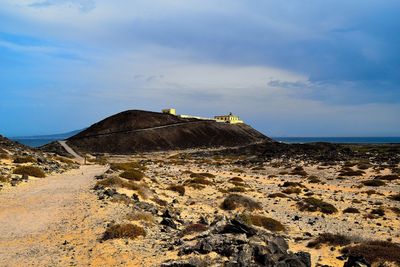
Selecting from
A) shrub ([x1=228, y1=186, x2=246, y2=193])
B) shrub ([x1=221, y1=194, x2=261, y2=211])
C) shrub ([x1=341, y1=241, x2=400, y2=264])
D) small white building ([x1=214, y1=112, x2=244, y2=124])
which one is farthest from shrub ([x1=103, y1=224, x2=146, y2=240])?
small white building ([x1=214, y1=112, x2=244, y2=124])

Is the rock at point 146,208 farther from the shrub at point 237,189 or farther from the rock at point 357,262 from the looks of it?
the shrub at point 237,189

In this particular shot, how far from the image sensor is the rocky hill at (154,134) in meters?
103

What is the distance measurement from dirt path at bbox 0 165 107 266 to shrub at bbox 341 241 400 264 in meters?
9.57

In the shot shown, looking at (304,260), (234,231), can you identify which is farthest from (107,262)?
(304,260)

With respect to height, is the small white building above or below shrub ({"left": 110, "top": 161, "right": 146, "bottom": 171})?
above

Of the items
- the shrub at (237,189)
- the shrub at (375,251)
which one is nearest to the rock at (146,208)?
the shrub at (375,251)

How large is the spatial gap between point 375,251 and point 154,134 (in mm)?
103277

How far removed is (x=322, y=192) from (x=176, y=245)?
25.4 meters

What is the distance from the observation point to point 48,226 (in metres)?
15.5

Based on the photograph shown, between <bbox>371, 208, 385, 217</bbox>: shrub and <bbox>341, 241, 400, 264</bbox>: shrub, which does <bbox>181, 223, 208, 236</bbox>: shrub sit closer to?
<bbox>341, 241, 400, 264</bbox>: shrub

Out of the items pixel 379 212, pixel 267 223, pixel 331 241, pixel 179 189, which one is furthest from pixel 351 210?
pixel 179 189

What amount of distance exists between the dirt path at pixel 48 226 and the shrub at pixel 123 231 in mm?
566

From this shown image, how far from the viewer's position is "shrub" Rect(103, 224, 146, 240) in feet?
45.1

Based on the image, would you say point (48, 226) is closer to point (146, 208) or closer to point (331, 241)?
point (146, 208)
